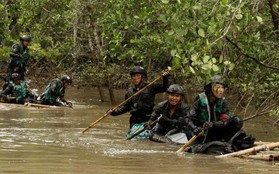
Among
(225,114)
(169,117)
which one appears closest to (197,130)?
(225,114)

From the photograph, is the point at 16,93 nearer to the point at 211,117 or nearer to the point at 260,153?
the point at 211,117

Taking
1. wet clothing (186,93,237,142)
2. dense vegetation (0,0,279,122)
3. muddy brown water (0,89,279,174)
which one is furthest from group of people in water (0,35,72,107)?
wet clothing (186,93,237,142)

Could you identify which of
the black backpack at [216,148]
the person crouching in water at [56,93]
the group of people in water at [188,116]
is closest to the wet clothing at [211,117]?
the group of people in water at [188,116]

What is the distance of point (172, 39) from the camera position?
290 inches

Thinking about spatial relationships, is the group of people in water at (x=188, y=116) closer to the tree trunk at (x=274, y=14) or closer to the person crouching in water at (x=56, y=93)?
the tree trunk at (x=274, y=14)

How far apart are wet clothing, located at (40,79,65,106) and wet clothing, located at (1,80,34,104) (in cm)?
41

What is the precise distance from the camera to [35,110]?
52.5 feet

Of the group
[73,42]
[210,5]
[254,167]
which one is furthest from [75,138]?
[73,42]

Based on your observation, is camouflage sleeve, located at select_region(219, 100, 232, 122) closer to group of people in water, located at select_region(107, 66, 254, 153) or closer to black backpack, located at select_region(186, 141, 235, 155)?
group of people in water, located at select_region(107, 66, 254, 153)

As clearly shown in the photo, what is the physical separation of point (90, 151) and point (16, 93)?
940cm

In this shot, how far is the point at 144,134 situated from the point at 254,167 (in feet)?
13.7

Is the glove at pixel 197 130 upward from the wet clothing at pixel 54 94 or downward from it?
downward

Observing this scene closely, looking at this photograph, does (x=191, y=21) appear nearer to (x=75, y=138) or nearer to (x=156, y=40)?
(x=75, y=138)

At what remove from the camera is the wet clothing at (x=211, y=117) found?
9164mm
